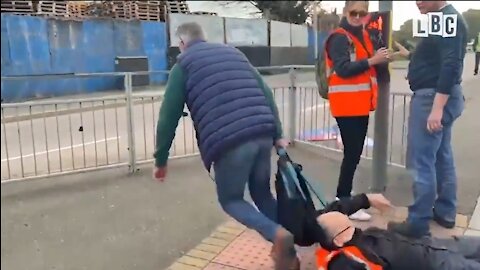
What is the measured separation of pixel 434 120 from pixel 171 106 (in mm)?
1429

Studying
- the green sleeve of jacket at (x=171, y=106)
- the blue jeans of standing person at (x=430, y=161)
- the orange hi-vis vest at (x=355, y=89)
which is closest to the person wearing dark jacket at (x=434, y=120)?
the blue jeans of standing person at (x=430, y=161)

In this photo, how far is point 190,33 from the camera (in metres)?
2.59

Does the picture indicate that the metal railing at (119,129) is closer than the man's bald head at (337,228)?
No

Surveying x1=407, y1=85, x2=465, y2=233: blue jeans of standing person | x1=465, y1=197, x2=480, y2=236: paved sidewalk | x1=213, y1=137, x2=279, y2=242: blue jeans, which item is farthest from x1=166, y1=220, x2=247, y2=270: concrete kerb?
x1=465, y1=197, x2=480, y2=236: paved sidewalk

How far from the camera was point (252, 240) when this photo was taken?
10.7 ft

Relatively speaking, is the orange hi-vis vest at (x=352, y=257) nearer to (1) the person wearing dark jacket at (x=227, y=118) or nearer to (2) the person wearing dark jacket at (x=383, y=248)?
(2) the person wearing dark jacket at (x=383, y=248)

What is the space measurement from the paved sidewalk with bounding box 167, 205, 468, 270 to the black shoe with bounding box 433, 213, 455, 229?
0.11ft

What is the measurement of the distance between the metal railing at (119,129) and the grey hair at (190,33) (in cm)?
205

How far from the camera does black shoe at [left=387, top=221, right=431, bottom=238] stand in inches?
124

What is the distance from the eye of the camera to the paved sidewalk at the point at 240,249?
9.69ft

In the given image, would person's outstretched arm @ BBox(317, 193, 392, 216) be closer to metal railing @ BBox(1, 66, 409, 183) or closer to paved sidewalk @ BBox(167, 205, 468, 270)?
paved sidewalk @ BBox(167, 205, 468, 270)

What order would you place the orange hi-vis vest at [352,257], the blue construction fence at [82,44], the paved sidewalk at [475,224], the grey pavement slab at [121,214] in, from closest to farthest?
1. the orange hi-vis vest at [352,257]
2. the grey pavement slab at [121,214]
3. the paved sidewalk at [475,224]
4. the blue construction fence at [82,44]

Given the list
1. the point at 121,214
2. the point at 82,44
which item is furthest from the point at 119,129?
the point at 82,44

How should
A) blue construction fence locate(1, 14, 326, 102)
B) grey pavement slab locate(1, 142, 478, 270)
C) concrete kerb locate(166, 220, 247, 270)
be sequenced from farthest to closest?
1. blue construction fence locate(1, 14, 326, 102)
2. grey pavement slab locate(1, 142, 478, 270)
3. concrete kerb locate(166, 220, 247, 270)
